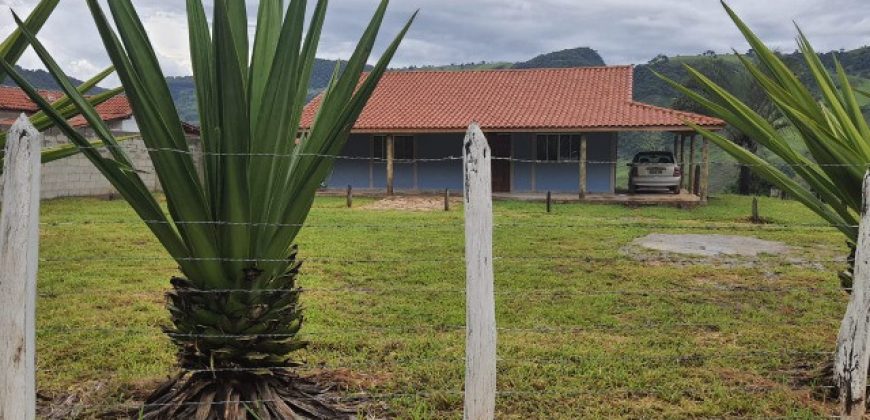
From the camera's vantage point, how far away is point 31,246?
2.40 metres

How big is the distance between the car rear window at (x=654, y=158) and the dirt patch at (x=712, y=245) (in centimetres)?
769

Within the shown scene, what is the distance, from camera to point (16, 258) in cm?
237

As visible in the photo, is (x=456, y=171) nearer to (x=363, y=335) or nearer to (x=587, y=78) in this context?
(x=587, y=78)

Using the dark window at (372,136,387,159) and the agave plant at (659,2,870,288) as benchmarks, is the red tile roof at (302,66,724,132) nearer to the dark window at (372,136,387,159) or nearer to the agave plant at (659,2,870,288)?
the dark window at (372,136,387,159)

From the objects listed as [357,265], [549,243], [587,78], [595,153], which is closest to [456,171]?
[595,153]

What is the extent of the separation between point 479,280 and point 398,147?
1911 centimetres

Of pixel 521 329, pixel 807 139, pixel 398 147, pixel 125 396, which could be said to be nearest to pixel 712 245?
pixel 521 329

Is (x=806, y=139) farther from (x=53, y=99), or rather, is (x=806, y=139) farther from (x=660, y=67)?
(x=660, y=67)

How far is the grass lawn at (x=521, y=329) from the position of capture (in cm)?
391

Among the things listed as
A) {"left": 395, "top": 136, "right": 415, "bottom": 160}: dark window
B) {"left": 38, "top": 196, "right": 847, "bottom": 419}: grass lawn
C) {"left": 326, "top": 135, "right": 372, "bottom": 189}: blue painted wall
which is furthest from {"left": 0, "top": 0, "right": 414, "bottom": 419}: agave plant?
{"left": 395, "top": 136, "right": 415, "bottom": 160}: dark window

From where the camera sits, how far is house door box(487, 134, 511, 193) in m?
20.4

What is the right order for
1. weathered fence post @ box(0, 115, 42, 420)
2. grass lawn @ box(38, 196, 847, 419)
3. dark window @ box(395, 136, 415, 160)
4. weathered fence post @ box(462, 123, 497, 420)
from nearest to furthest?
1. weathered fence post @ box(0, 115, 42, 420)
2. weathered fence post @ box(462, 123, 497, 420)
3. grass lawn @ box(38, 196, 847, 419)
4. dark window @ box(395, 136, 415, 160)

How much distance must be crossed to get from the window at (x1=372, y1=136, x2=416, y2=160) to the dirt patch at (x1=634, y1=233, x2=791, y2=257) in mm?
10911

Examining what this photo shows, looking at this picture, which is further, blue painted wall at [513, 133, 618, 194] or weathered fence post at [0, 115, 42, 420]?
blue painted wall at [513, 133, 618, 194]
